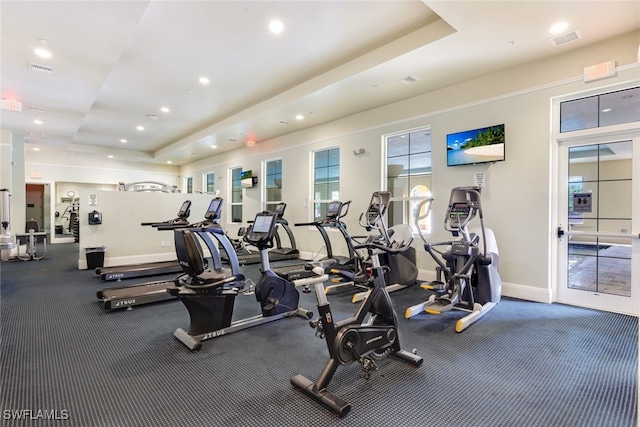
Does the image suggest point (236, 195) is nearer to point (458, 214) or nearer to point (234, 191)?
point (234, 191)

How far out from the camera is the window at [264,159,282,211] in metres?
9.23

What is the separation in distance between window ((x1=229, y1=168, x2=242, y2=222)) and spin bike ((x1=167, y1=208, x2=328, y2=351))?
7.42m

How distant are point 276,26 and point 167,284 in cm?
384

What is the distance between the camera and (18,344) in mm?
2998

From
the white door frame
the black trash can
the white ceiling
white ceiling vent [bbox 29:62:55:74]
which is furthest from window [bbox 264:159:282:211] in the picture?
the white door frame

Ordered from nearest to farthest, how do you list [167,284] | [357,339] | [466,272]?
[357,339] → [466,272] → [167,284]

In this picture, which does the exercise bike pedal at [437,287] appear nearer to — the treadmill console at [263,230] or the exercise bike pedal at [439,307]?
the exercise bike pedal at [439,307]

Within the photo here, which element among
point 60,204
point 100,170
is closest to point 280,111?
point 100,170

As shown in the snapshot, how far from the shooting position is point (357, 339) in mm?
2297

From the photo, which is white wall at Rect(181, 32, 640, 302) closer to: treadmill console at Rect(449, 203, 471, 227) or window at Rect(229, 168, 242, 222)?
treadmill console at Rect(449, 203, 471, 227)

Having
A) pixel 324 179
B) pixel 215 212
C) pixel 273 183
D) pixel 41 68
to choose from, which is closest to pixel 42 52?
pixel 41 68

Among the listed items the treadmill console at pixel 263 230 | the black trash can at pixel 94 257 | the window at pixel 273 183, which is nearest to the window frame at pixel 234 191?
the window at pixel 273 183

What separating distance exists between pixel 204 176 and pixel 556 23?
451 inches

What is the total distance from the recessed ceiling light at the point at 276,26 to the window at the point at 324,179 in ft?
11.7
